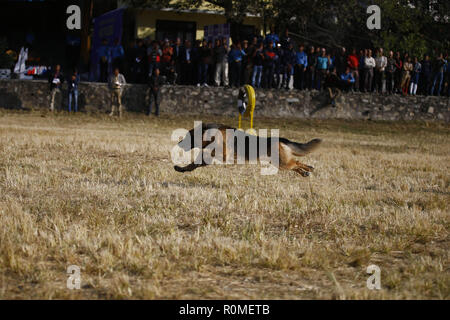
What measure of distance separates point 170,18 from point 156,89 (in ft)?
28.2

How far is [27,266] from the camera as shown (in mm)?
4266

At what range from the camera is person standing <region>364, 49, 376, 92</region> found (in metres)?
24.1

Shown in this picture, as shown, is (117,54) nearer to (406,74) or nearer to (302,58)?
(302,58)

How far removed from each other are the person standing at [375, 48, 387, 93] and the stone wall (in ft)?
1.93

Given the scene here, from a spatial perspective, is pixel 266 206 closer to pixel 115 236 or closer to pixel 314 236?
pixel 314 236

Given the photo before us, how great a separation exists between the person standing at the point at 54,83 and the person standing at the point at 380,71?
1347cm

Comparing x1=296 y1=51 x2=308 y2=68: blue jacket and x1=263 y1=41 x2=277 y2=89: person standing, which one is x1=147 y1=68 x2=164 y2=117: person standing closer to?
x1=263 y1=41 x2=277 y2=89: person standing

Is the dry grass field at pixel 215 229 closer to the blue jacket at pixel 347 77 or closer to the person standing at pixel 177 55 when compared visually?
the person standing at pixel 177 55

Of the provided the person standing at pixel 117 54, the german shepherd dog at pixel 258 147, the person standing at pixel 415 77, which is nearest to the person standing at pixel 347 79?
the person standing at pixel 415 77

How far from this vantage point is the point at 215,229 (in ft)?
18.9

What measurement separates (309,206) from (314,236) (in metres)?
1.37

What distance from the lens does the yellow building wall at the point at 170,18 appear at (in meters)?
29.7

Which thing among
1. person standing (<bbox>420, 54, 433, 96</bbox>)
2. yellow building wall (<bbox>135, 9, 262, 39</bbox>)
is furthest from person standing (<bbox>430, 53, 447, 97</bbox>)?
yellow building wall (<bbox>135, 9, 262, 39</bbox>)
